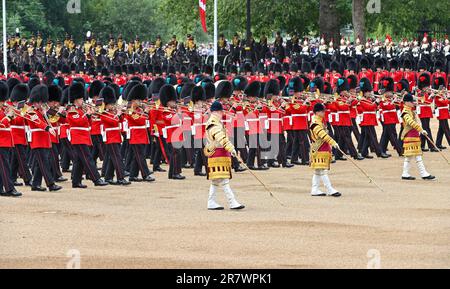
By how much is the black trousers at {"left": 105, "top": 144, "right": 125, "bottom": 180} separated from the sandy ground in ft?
1.17

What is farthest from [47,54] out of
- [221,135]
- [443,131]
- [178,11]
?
[221,135]

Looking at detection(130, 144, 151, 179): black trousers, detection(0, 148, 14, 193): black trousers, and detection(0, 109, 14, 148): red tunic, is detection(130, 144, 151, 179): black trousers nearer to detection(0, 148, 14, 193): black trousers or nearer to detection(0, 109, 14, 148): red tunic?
detection(0, 109, 14, 148): red tunic

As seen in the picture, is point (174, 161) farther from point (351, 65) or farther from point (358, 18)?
point (358, 18)

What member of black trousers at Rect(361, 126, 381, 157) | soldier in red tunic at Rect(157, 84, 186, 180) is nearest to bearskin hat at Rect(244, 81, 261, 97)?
soldier in red tunic at Rect(157, 84, 186, 180)

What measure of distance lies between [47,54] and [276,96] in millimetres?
20141

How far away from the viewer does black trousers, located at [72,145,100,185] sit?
1568cm

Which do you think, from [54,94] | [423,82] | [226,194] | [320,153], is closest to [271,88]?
[423,82]

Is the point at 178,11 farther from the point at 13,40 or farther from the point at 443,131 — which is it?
the point at 443,131

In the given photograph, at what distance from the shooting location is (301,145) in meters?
18.8

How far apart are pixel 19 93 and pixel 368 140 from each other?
20.8ft

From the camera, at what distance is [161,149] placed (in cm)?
1778

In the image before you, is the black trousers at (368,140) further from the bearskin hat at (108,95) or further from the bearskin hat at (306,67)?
the bearskin hat at (306,67)

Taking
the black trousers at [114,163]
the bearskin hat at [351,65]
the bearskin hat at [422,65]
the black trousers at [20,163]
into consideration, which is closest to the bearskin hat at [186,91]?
the black trousers at [114,163]
